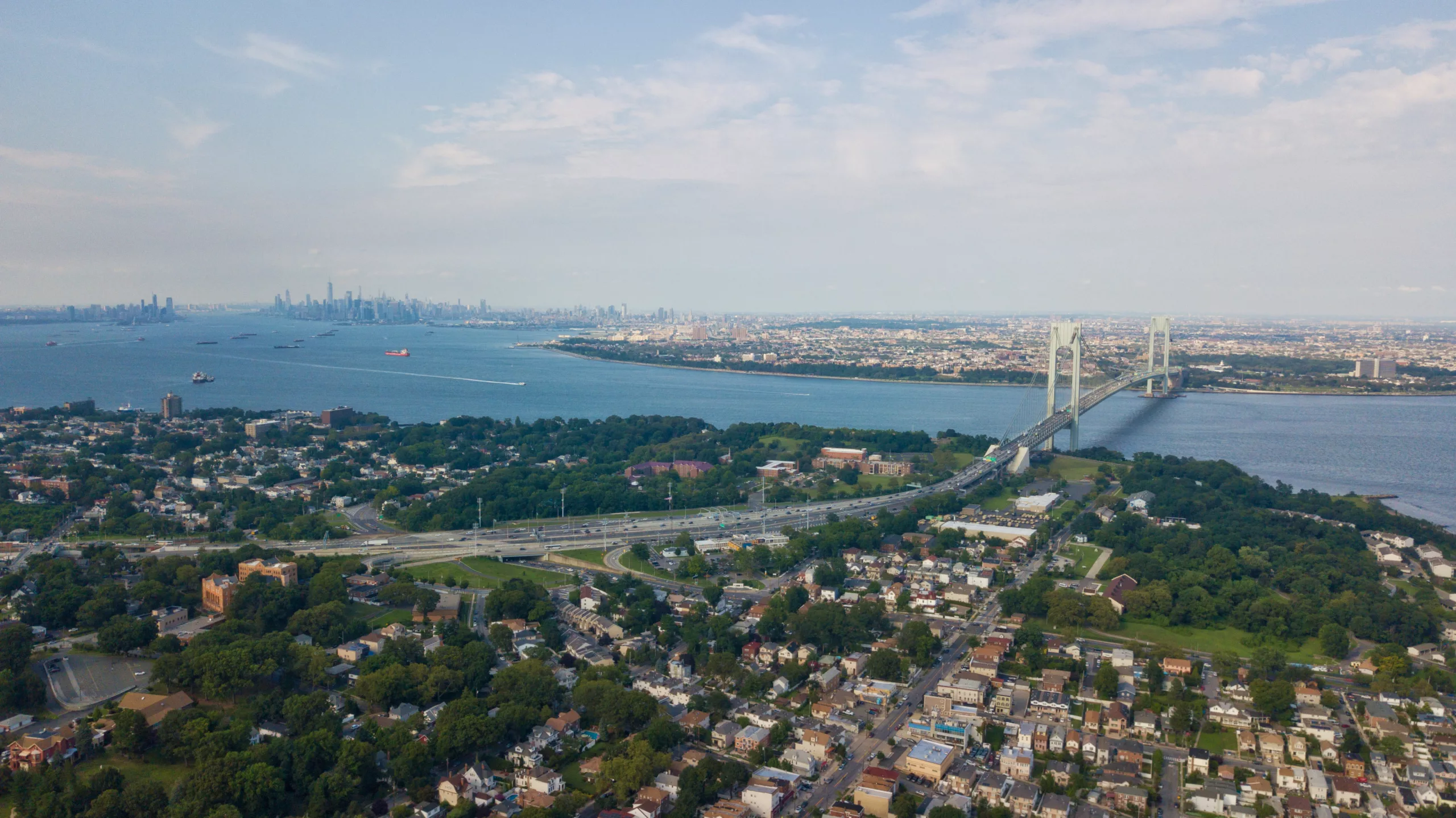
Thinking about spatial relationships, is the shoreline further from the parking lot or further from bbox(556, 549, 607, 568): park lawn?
the parking lot

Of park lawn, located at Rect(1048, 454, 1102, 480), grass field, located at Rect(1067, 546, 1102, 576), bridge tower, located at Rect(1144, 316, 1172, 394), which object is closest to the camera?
grass field, located at Rect(1067, 546, 1102, 576)

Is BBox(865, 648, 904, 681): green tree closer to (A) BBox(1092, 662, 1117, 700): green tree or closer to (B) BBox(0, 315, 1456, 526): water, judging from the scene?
(A) BBox(1092, 662, 1117, 700): green tree

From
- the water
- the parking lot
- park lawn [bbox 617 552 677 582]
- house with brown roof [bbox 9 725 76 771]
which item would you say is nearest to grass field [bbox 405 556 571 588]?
park lawn [bbox 617 552 677 582]

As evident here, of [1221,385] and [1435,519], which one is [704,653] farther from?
[1221,385]

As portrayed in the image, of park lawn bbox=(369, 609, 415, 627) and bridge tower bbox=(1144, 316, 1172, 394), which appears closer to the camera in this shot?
park lawn bbox=(369, 609, 415, 627)

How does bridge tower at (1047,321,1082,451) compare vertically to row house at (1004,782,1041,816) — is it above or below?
above

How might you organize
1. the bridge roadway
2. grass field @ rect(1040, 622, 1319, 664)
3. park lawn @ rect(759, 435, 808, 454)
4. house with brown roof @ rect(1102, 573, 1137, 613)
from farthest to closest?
park lawn @ rect(759, 435, 808, 454), the bridge roadway, house with brown roof @ rect(1102, 573, 1137, 613), grass field @ rect(1040, 622, 1319, 664)

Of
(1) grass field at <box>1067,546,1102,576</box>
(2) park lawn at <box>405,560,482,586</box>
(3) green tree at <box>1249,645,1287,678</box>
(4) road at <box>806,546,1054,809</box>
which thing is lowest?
(4) road at <box>806,546,1054,809</box>
